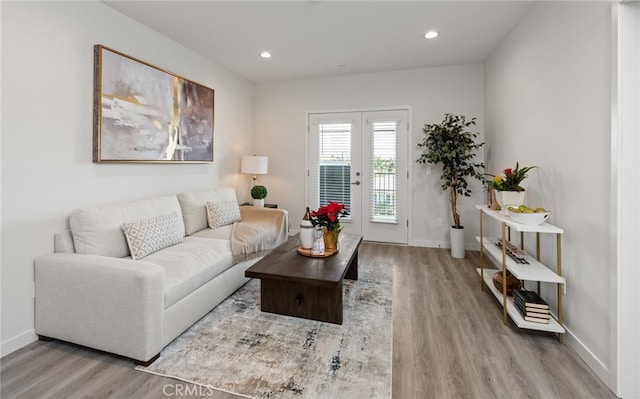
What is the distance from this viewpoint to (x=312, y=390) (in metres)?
1.61

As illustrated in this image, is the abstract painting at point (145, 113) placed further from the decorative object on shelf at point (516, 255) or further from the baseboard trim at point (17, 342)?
the decorative object on shelf at point (516, 255)

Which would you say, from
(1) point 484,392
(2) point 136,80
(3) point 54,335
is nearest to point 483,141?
(1) point 484,392

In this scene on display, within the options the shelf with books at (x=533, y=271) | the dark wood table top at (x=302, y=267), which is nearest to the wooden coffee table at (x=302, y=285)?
the dark wood table top at (x=302, y=267)

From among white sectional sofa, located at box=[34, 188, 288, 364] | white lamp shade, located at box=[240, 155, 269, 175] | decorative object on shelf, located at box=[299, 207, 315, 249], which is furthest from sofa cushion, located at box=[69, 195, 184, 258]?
white lamp shade, located at box=[240, 155, 269, 175]

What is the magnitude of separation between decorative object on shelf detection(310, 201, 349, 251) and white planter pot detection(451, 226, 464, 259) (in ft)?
6.82

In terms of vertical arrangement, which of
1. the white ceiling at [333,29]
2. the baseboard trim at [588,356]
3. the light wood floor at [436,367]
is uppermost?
the white ceiling at [333,29]

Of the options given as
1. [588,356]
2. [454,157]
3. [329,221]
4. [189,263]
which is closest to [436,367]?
[588,356]

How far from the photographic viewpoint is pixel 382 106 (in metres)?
4.67

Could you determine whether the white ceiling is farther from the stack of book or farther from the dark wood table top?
the stack of book

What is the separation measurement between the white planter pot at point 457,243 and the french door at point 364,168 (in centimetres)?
78

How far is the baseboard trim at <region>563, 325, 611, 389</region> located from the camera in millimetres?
1681

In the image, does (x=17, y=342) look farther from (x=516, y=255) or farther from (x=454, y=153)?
(x=454, y=153)

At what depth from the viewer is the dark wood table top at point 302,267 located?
83.2 inches

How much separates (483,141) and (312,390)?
4.03 m
